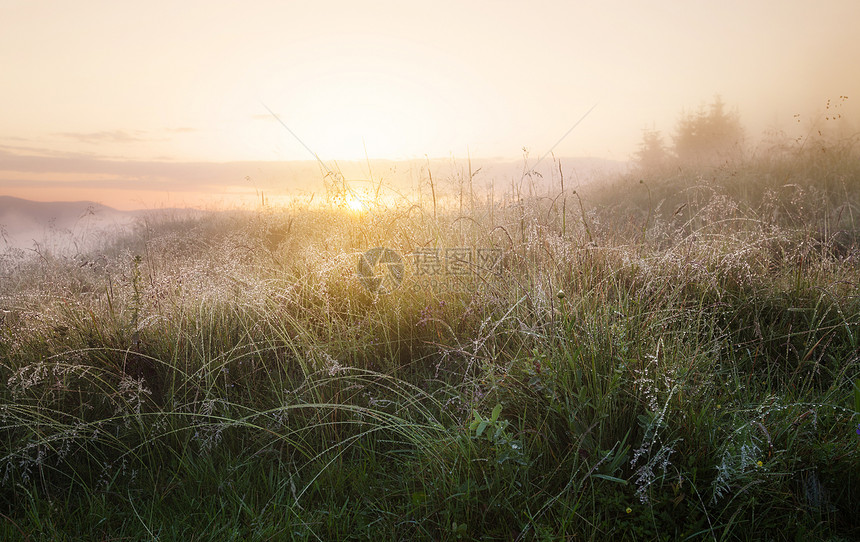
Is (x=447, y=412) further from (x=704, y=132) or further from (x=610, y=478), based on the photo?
(x=704, y=132)

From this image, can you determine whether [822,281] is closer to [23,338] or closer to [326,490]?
[326,490]

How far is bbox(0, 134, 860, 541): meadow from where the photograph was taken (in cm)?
147

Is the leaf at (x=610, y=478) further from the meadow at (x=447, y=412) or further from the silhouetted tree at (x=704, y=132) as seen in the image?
the silhouetted tree at (x=704, y=132)

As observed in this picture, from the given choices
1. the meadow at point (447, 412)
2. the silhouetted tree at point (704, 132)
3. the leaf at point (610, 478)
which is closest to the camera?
the leaf at point (610, 478)

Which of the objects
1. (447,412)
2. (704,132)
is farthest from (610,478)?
(704,132)

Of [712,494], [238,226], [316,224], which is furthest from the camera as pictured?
[238,226]

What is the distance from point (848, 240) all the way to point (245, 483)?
5827 mm

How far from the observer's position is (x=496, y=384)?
1.76 m

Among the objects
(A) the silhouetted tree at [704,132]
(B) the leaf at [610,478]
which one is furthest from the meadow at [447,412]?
(A) the silhouetted tree at [704,132]

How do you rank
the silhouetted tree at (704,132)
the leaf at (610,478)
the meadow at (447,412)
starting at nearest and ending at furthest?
1. the leaf at (610,478)
2. the meadow at (447,412)
3. the silhouetted tree at (704,132)

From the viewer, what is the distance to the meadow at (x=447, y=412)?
147cm

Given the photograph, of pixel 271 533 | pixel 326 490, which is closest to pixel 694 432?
pixel 326 490

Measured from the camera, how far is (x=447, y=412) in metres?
2.05

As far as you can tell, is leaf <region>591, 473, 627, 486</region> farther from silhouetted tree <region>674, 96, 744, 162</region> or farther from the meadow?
silhouetted tree <region>674, 96, 744, 162</region>
